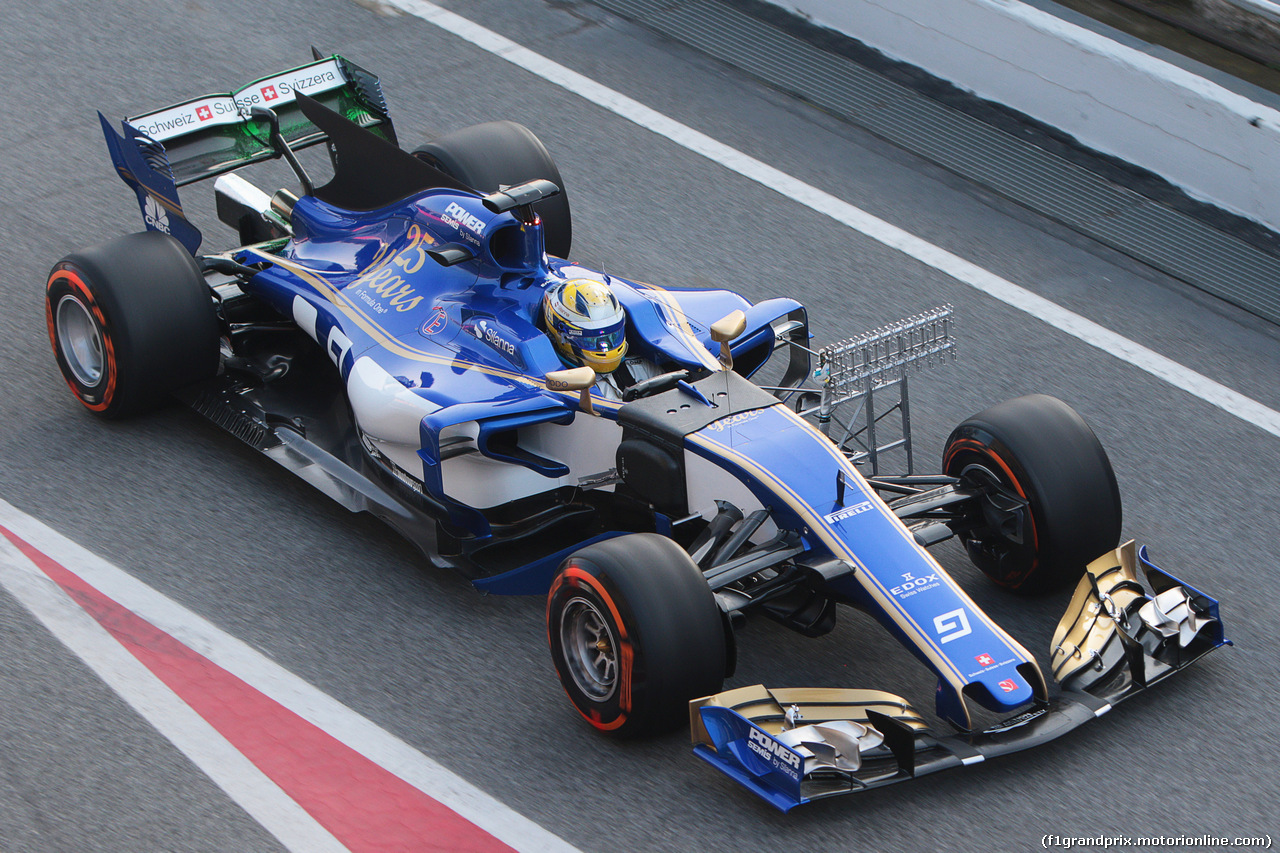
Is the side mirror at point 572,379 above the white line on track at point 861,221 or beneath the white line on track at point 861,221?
above

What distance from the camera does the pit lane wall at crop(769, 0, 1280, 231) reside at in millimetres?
8992

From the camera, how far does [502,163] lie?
827 cm

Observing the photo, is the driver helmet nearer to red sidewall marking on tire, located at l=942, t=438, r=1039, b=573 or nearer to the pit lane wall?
red sidewall marking on tire, located at l=942, t=438, r=1039, b=573

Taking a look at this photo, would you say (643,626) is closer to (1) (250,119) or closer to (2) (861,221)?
(1) (250,119)

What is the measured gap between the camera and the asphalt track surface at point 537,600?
539cm

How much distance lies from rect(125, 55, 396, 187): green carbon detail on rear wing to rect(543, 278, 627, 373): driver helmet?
7.56 feet

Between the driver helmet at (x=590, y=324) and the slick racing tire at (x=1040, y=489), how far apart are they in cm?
144

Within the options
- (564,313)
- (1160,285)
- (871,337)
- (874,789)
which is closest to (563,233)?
(564,313)

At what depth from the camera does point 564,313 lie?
634 centimetres

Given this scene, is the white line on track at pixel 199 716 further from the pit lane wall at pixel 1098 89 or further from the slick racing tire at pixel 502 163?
the pit lane wall at pixel 1098 89

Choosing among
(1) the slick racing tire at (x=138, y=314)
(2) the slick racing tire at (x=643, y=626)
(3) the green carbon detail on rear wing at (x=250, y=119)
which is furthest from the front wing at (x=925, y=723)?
(3) the green carbon detail on rear wing at (x=250, y=119)

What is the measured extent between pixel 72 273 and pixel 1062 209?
561 cm

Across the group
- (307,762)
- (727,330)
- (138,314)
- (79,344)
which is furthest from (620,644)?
(79,344)

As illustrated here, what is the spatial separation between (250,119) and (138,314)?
149 centimetres
